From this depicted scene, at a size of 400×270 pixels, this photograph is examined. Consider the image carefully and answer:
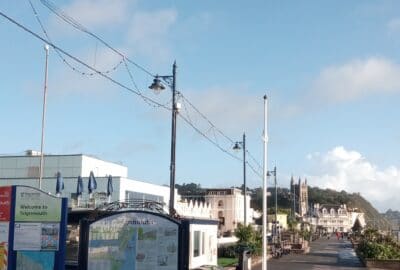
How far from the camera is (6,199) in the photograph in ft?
54.7

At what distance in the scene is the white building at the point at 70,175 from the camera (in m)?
66.9

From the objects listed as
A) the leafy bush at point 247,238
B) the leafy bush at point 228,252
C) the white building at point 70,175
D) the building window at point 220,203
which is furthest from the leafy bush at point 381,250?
the building window at point 220,203

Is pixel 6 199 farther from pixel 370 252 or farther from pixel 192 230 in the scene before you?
pixel 370 252

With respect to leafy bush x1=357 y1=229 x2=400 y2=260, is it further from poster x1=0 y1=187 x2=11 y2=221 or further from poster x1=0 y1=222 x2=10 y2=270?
poster x1=0 y1=187 x2=11 y2=221

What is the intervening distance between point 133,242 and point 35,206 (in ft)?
9.19

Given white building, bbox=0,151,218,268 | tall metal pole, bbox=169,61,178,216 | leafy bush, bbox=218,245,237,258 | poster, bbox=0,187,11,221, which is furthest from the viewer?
white building, bbox=0,151,218,268

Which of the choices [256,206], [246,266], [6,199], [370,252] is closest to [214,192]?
[256,206]

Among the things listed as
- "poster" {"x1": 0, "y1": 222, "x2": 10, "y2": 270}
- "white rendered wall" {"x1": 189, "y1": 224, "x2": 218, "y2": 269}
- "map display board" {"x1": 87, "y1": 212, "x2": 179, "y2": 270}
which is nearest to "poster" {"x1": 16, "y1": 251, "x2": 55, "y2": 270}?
"poster" {"x1": 0, "y1": 222, "x2": 10, "y2": 270}

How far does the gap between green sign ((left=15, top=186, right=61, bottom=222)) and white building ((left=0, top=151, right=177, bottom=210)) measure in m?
48.7

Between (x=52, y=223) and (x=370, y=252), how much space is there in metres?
25.4

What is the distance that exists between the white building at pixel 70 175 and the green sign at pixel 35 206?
48.7 m

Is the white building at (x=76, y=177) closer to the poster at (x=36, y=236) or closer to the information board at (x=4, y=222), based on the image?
the information board at (x=4, y=222)

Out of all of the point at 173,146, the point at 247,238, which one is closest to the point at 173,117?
the point at 173,146

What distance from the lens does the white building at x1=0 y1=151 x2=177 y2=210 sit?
66938 mm
